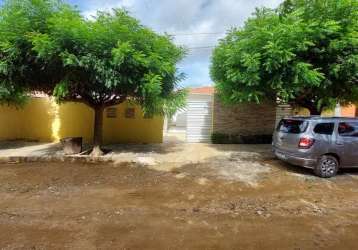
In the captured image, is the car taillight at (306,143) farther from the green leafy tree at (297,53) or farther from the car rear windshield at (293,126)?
the green leafy tree at (297,53)

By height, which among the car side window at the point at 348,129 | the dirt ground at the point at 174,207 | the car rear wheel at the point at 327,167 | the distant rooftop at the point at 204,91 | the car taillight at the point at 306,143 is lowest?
the dirt ground at the point at 174,207

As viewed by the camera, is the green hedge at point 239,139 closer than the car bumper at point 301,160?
No

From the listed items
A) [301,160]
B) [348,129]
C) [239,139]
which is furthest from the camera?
[239,139]

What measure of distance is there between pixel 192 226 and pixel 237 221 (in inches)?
33.6

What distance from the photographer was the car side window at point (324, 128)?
8.42 m

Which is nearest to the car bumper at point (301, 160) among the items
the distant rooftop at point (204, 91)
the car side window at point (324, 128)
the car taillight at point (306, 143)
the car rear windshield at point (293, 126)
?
the car taillight at point (306, 143)

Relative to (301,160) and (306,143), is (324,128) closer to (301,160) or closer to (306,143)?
(306,143)

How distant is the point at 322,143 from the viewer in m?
8.35

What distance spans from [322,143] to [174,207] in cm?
481

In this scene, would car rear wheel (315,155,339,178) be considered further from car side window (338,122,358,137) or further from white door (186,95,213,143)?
white door (186,95,213,143)

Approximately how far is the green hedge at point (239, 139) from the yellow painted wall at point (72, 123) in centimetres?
270

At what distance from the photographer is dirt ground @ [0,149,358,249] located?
4500mm

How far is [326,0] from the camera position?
968 cm

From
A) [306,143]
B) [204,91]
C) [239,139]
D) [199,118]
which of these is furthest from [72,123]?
[204,91]
